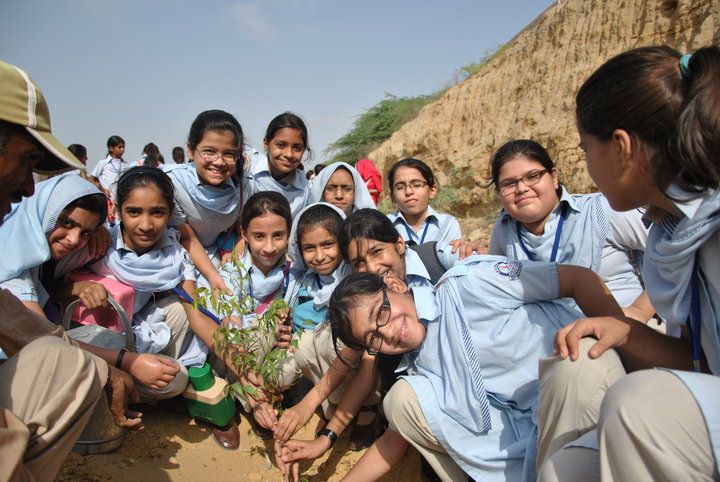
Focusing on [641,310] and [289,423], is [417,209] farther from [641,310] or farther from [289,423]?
[289,423]

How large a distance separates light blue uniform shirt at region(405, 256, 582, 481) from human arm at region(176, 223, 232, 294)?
72.8 inches

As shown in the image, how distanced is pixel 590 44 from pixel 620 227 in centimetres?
844

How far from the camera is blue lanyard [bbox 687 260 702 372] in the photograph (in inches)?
62.1

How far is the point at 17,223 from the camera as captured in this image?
2.72 meters

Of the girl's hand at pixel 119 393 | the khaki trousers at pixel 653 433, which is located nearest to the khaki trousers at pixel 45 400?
the girl's hand at pixel 119 393

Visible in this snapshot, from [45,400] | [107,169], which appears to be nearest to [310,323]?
[45,400]

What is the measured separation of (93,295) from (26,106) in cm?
154

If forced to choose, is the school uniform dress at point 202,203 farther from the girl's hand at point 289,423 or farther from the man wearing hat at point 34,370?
the man wearing hat at point 34,370

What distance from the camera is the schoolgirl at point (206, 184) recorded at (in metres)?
3.73

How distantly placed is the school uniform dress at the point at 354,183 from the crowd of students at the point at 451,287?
2 cm

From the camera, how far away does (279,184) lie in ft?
14.1

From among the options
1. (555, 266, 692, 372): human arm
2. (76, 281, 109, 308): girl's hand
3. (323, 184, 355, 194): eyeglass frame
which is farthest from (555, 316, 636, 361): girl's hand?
(323, 184, 355, 194): eyeglass frame

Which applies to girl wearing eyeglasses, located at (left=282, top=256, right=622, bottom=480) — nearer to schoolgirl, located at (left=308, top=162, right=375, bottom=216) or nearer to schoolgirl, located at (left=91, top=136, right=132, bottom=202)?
schoolgirl, located at (left=308, top=162, right=375, bottom=216)

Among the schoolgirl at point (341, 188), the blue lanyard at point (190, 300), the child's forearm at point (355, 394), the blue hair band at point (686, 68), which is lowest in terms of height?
the child's forearm at point (355, 394)
